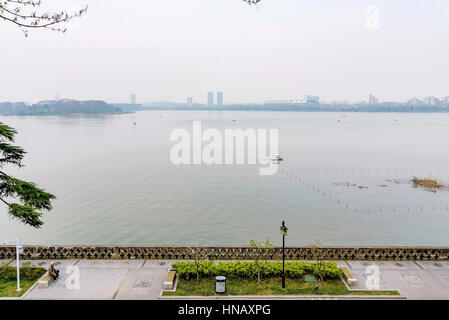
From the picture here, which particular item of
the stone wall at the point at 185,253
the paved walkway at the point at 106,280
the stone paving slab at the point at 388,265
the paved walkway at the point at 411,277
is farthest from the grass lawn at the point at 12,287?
the stone paving slab at the point at 388,265

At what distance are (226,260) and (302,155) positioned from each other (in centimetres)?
7014

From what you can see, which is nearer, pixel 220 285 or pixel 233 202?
pixel 220 285

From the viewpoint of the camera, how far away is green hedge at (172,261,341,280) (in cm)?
2064

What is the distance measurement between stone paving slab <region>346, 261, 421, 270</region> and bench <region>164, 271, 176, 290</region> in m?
10.3

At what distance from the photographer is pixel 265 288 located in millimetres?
19609

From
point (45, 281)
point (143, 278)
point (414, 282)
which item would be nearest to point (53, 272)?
point (45, 281)

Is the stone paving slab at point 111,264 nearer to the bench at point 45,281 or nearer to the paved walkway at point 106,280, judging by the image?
the paved walkway at point 106,280

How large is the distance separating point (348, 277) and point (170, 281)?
29.7 feet

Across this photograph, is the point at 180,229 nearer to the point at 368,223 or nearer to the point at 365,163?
the point at 368,223

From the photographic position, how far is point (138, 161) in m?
81.9

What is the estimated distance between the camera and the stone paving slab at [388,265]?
22.4 metres

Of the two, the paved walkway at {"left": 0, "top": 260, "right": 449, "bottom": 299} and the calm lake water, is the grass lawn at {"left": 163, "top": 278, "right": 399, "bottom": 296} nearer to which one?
the paved walkway at {"left": 0, "top": 260, "right": 449, "bottom": 299}

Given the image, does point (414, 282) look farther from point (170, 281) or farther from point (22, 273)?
point (22, 273)

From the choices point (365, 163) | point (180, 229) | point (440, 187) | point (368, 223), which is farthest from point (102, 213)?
point (365, 163)
